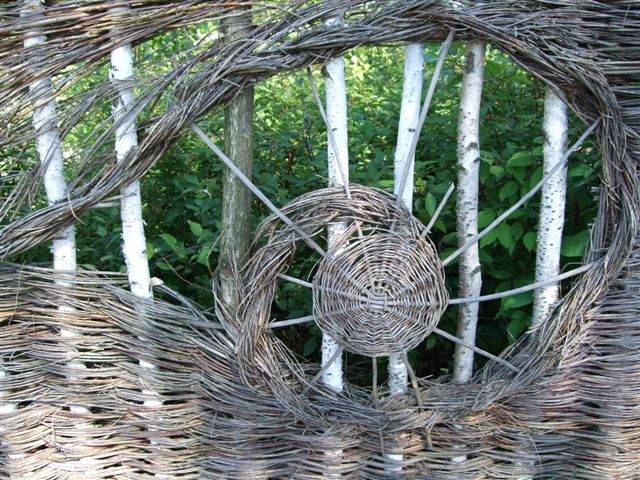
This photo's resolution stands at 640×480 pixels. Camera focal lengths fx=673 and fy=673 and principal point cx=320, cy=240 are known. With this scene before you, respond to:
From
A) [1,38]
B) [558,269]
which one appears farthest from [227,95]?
[558,269]

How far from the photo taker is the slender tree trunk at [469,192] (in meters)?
2.46

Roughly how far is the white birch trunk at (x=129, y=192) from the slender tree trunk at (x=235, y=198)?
0.30 meters

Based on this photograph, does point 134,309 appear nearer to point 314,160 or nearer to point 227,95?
point 227,95

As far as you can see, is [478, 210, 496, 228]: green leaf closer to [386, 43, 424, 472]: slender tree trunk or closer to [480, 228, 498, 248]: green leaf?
[480, 228, 498, 248]: green leaf

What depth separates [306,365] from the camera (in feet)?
8.80

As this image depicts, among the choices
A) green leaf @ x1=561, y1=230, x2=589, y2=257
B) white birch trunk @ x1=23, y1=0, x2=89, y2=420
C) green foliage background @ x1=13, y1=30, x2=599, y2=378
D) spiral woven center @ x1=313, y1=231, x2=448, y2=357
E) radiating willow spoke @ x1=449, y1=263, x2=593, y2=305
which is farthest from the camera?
green foliage background @ x1=13, y1=30, x2=599, y2=378

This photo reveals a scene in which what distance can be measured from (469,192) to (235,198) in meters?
0.90

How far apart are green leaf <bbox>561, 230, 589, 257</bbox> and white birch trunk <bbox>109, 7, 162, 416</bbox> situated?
165cm

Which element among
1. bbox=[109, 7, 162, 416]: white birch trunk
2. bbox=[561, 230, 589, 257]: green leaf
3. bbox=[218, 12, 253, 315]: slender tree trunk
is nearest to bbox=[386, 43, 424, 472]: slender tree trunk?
bbox=[218, 12, 253, 315]: slender tree trunk

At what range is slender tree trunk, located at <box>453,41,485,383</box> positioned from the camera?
2465mm

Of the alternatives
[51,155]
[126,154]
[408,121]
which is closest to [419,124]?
[408,121]

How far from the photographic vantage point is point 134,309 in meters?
2.54

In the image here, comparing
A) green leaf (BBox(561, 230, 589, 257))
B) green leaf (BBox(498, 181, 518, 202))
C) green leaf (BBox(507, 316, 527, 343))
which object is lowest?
green leaf (BBox(507, 316, 527, 343))

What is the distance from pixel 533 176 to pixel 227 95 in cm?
123
